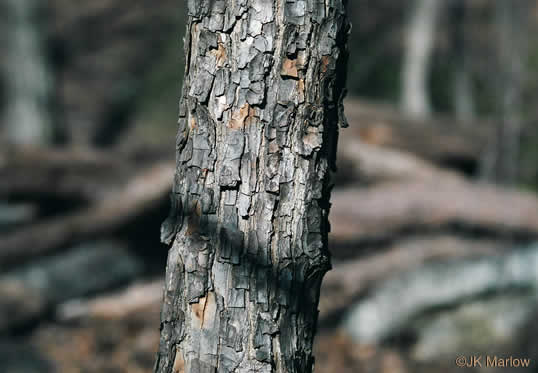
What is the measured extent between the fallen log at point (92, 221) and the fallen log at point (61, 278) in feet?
0.41

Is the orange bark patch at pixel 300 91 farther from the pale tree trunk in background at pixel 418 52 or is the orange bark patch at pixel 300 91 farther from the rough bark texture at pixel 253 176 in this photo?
the pale tree trunk in background at pixel 418 52

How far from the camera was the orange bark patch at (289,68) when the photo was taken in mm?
1671

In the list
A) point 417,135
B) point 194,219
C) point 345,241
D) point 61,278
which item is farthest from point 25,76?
point 194,219

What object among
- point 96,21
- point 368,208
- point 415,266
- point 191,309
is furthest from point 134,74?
point 191,309

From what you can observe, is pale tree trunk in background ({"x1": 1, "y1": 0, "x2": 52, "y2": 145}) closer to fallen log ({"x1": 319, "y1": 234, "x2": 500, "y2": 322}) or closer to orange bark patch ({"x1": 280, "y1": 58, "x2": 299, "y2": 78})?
fallen log ({"x1": 319, "y1": 234, "x2": 500, "y2": 322})

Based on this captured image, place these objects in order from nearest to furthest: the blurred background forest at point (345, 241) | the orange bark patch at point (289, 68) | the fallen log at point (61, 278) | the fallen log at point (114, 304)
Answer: the orange bark patch at point (289, 68) → the blurred background forest at point (345, 241) → the fallen log at point (61, 278) → the fallen log at point (114, 304)

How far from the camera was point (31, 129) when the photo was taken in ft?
28.3

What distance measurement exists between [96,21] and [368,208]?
9.10 m

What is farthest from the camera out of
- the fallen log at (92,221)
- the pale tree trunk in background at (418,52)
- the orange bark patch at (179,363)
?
the pale tree trunk in background at (418,52)

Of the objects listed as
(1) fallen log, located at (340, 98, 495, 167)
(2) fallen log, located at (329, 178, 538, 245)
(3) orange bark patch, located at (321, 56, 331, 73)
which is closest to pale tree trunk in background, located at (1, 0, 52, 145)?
(1) fallen log, located at (340, 98, 495, 167)

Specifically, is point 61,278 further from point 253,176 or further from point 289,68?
point 289,68

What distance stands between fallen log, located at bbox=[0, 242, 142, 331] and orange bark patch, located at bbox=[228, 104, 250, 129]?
4393mm

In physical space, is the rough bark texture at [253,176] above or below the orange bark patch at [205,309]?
above

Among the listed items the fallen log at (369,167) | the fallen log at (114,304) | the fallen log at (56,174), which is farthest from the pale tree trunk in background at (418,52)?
the fallen log at (114,304)
